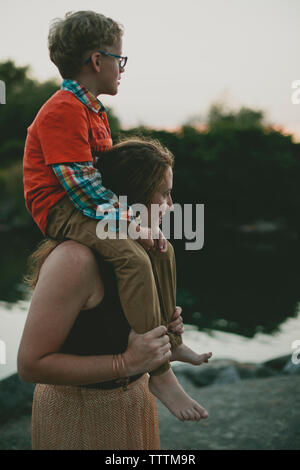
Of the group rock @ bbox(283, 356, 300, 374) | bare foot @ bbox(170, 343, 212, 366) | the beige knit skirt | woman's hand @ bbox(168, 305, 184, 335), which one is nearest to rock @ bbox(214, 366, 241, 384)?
rock @ bbox(283, 356, 300, 374)

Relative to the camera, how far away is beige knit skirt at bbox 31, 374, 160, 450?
184 centimetres

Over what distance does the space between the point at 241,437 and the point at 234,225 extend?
84.1ft

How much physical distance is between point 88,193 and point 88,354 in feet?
2.05

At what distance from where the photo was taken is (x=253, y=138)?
31.2 m

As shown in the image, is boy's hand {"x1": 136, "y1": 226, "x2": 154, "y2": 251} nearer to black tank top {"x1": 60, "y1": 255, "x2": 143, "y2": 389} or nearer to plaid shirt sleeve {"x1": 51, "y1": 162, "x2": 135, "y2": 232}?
plaid shirt sleeve {"x1": 51, "y1": 162, "x2": 135, "y2": 232}

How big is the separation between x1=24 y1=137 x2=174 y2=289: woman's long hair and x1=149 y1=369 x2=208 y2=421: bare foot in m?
0.69

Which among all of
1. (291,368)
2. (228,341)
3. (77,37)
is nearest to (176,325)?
(77,37)

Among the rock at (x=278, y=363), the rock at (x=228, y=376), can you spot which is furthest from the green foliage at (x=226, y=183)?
the rock at (x=228, y=376)

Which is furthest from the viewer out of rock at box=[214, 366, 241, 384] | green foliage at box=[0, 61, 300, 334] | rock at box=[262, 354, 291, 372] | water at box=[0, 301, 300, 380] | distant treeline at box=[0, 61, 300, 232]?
distant treeline at box=[0, 61, 300, 232]

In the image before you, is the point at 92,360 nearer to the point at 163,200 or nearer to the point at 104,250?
the point at 104,250

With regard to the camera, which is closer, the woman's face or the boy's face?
the woman's face

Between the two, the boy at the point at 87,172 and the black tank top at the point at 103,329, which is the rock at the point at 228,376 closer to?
the boy at the point at 87,172
